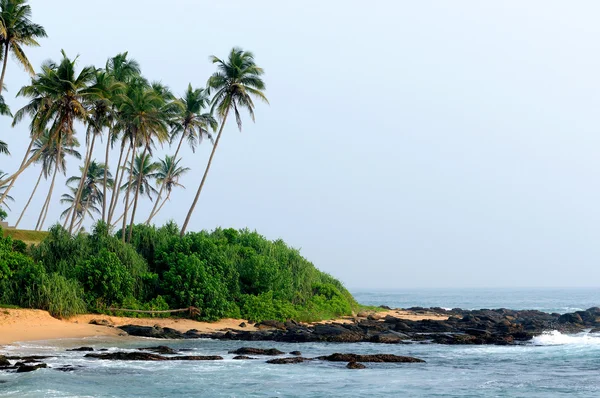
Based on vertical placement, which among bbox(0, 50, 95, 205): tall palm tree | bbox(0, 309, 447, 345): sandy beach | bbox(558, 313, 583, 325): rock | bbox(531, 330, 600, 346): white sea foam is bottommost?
bbox(531, 330, 600, 346): white sea foam

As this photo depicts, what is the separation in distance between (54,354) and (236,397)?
9793 millimetres

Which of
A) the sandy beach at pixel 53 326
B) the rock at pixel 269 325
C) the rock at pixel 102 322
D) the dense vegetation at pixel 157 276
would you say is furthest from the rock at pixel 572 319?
the rock at pixel 102 322

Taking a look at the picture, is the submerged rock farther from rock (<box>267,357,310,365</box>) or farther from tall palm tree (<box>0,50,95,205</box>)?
tall palm tree (<box>0,50,95,205</box>)

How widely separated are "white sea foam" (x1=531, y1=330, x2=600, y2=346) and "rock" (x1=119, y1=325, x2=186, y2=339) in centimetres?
1883

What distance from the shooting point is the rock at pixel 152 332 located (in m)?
32.3

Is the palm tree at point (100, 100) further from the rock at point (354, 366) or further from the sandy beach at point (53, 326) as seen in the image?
the rock at point (354, 366)

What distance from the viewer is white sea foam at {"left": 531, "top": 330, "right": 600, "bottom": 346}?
3631 cm

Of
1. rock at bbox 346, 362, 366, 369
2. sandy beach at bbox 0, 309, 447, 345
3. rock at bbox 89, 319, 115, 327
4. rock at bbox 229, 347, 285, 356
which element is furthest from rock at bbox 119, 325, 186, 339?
rock at bbox 346, 362, 366, 369

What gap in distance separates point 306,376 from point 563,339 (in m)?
21.8

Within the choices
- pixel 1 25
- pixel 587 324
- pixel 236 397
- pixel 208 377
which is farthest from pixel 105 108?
pixel 587 324

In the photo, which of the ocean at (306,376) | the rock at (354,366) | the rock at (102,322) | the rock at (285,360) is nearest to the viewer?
the ocean at (306,376)

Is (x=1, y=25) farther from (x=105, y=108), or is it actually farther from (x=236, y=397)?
(x=236, y=397)

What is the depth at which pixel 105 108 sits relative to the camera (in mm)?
41562

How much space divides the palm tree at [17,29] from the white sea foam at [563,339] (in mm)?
32163
